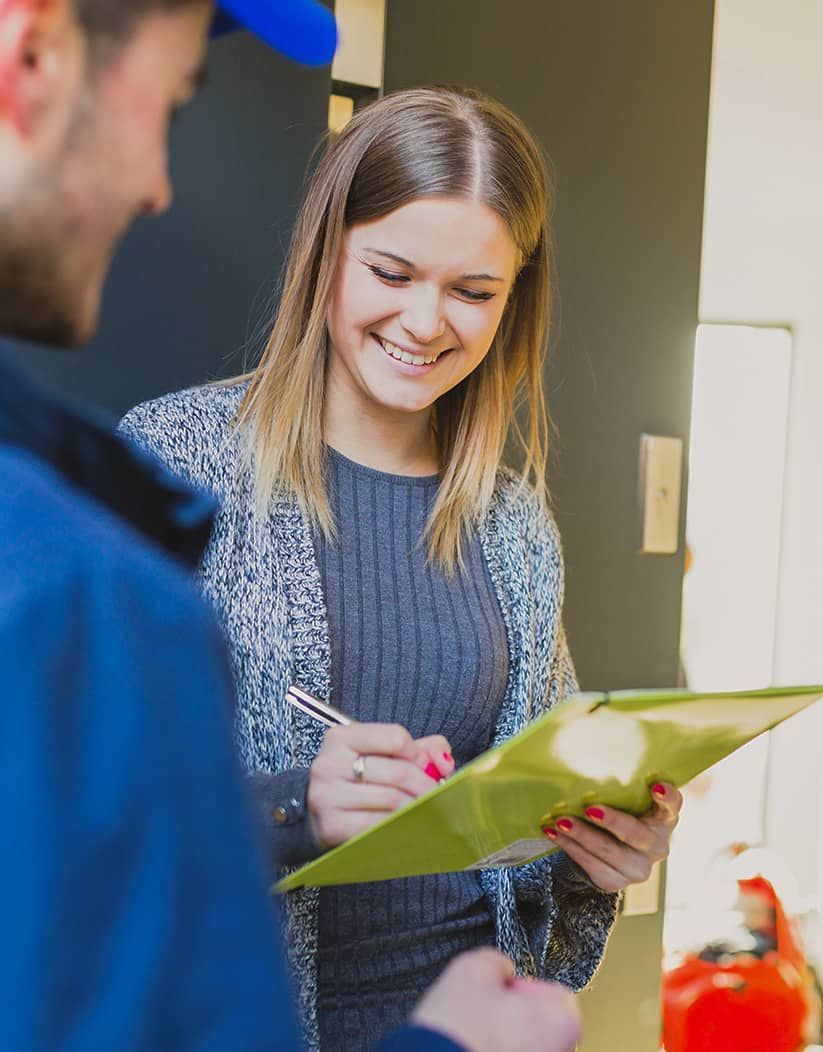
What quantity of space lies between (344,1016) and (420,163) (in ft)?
2.73

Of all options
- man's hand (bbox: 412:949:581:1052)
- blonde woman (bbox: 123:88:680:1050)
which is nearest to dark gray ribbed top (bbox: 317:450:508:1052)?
blonde woman (bbox: 123:88:680:1050)

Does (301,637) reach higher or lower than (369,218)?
lower

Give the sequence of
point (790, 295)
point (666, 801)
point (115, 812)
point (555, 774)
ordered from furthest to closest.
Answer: point (790, 295) → point (666, 801) → point (555, 774) → point (115, 812)

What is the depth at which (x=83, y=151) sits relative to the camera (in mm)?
431

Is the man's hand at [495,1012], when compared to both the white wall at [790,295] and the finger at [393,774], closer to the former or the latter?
the finger at [393,774]

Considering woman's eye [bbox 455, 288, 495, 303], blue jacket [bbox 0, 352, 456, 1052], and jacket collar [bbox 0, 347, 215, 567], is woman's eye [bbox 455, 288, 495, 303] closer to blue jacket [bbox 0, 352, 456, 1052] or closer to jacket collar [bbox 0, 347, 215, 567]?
jacket collar [bbox 0, 347, 215, 567]

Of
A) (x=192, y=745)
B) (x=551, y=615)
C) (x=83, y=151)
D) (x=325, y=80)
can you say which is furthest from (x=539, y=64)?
(x=192, y=745)

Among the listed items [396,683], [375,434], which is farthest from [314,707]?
[375,434]

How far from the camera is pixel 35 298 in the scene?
434mm

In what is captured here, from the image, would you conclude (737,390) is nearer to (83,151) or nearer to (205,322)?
(205,322)

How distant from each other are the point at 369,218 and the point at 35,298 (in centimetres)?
88

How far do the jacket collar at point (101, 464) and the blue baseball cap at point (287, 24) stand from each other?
0.59 feet

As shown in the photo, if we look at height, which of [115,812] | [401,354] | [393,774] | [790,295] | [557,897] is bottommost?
[557,897]

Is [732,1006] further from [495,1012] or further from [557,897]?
[495,1012]
